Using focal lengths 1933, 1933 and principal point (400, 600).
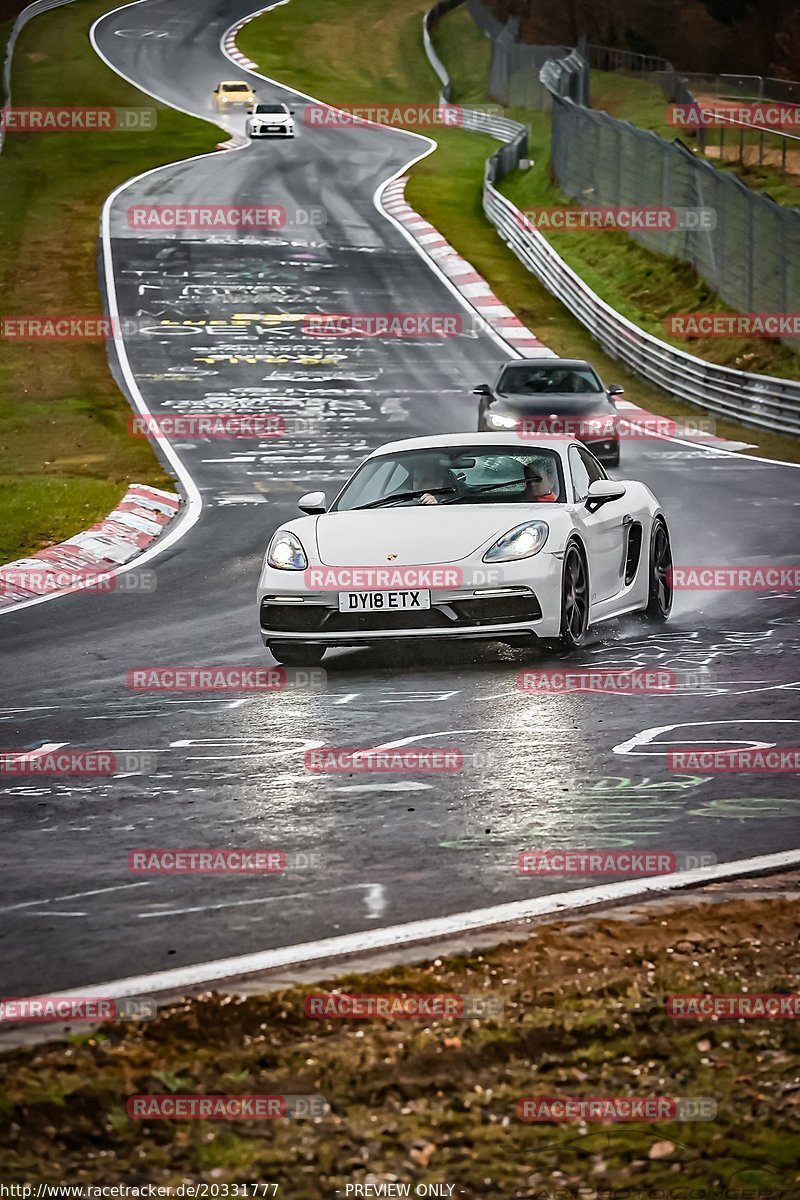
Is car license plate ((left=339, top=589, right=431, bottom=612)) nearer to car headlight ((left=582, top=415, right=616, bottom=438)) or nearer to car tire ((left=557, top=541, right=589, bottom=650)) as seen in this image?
car tire ((left=557, top=541, right=589, bottom=650))

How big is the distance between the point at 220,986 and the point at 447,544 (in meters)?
5.86

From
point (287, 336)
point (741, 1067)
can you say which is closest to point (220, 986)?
point (741, 1067)

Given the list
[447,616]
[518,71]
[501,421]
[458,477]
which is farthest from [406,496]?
[518,71]

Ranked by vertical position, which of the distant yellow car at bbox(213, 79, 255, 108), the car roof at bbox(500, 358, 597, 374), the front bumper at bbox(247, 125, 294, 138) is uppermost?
the distant yellow car at bbox(213, 79, 255, 108)

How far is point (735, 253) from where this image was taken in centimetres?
3369

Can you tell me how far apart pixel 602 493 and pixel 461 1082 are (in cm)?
769

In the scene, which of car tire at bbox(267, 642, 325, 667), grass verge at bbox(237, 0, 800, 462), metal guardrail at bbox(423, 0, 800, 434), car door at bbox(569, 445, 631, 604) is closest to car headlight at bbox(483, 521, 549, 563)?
car door at bbox(569, 445, 631, 604)

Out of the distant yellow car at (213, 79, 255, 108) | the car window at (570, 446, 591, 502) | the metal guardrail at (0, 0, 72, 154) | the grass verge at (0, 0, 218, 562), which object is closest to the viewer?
the car window at (570, 446, 591, 502)

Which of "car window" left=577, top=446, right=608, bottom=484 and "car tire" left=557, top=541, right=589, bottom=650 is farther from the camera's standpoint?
"car window" left=577, top=446, right=608, bottom=484

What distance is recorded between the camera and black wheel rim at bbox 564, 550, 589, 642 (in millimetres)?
11359

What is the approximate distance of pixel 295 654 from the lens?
38.1ft

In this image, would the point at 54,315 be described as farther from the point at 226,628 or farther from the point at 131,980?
the point at 131,980

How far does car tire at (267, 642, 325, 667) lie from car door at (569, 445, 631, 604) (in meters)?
1.75

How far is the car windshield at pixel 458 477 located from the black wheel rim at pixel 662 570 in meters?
1.27
